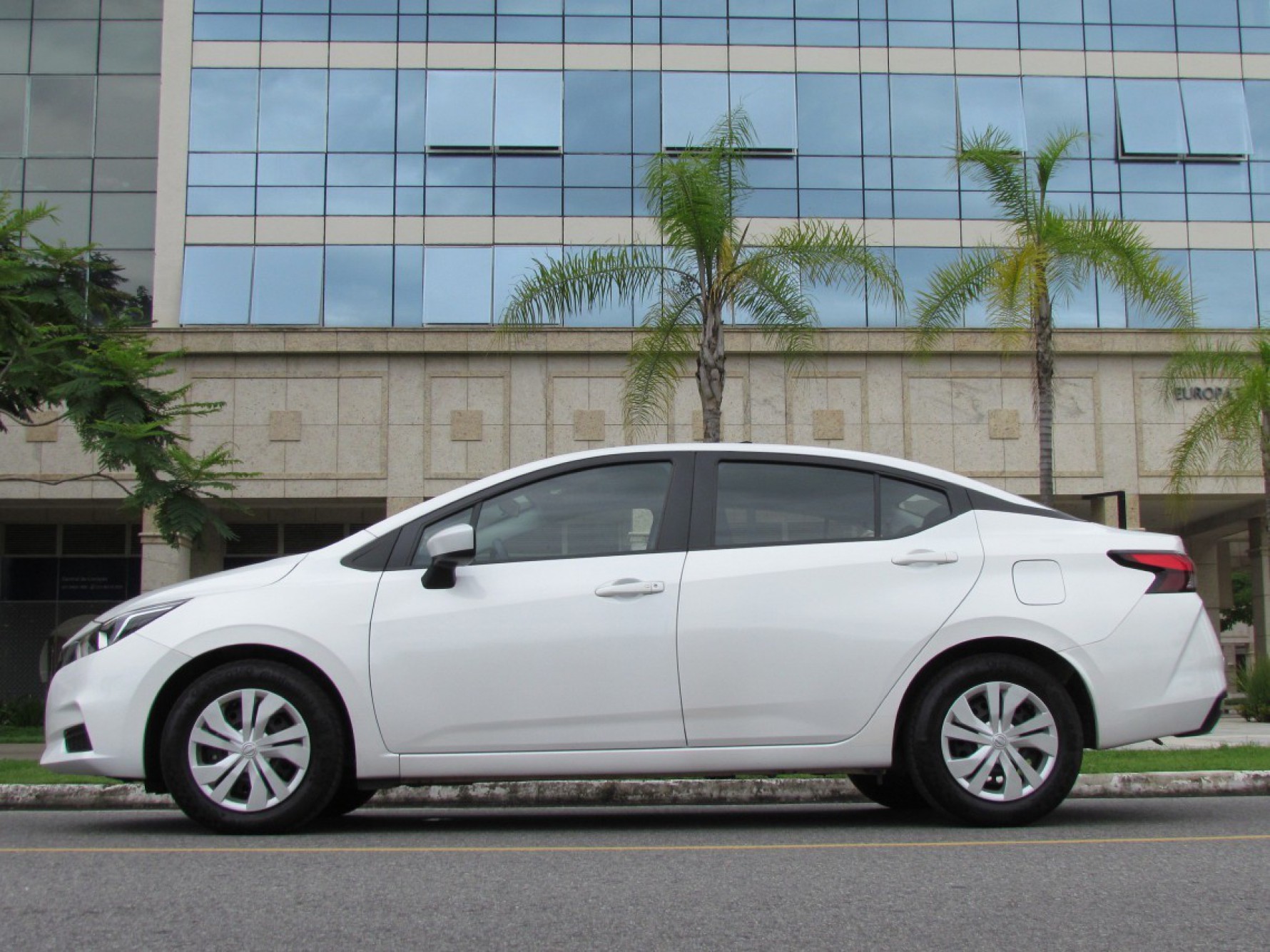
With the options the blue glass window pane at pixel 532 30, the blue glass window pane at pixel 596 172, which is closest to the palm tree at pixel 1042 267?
the blue glass window pane at pixel 596 172

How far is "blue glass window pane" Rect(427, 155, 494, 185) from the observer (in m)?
28.7

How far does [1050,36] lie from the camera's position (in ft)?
96.6

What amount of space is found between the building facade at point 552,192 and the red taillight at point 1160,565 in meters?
21.1

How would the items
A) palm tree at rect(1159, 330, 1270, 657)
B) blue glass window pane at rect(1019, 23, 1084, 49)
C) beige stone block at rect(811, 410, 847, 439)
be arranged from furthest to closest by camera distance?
blue glass window pane at rect(1019, 23, 1084, 49), beige stone block at rect(811, 410, 847, 439), palm tree at rect(1159, 330, 1270, 657)

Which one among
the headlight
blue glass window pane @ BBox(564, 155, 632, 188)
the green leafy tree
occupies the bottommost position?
the headlight

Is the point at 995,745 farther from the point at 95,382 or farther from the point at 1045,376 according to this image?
the point at 1045,376

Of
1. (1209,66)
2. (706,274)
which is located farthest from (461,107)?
(1209,66)

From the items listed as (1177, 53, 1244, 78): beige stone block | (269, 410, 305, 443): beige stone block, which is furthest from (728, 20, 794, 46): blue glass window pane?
(269, 410, 305, 443): beige stone block

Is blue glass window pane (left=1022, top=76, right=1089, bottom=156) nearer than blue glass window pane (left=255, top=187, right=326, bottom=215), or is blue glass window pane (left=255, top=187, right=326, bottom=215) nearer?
blue glass window pane (left=255, top=187, right=326, bottom=215)

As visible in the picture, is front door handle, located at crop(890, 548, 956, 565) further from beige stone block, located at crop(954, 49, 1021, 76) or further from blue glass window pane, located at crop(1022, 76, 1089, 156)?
beige stone block, located at crop(954, 49, 1021, 76)

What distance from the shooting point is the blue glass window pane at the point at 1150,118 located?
96.1ft

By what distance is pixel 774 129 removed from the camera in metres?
29.0

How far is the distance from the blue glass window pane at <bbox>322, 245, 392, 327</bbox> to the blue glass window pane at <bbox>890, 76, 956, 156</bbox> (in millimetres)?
10264

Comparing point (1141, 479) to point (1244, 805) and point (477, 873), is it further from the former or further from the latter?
point (477, 873)
